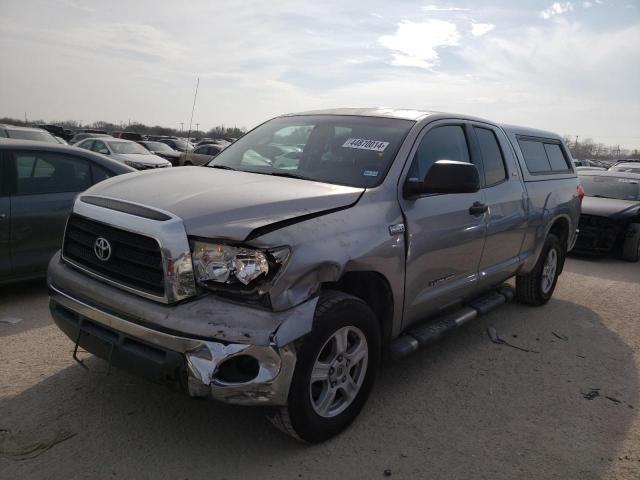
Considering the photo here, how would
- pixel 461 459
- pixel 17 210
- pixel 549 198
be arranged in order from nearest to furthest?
pixel 461 459 → pixel 17 210 → pixel 549 198

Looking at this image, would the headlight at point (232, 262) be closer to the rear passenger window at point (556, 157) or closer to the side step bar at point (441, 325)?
the side step bar at point (441, 325)

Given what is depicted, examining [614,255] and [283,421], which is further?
[614,255]

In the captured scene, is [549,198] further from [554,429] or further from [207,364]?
[207,364]

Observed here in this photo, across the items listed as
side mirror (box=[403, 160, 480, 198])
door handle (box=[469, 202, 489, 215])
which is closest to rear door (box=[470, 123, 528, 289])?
door handle (box=[469, 202, 489, 215])

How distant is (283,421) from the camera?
8.66ft

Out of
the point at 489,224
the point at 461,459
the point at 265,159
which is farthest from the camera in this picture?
the point at 489,224

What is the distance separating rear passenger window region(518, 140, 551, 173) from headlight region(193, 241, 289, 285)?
360 centimetres

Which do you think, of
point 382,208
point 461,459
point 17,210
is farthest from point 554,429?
point 17,210

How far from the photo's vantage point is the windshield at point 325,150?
340cm

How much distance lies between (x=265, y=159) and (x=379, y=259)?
1302 millimetres

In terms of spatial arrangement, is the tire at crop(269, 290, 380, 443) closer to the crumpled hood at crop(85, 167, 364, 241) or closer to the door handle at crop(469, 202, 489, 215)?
the crumpled hood at crop(85, 167, 364, 241)

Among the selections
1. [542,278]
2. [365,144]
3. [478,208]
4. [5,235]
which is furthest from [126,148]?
[478,208]

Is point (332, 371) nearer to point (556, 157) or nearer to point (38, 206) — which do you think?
point (38, 206)

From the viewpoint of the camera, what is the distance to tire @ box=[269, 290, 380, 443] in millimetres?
2600
